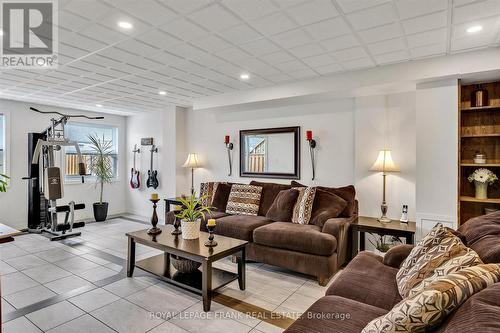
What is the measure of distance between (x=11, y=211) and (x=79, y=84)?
305 cm

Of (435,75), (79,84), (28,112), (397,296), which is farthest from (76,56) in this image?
(435,75)

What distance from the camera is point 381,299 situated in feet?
5.90

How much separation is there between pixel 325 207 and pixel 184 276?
6.52ft

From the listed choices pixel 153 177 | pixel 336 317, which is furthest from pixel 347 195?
pixel 153 177

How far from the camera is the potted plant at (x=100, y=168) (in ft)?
20.6

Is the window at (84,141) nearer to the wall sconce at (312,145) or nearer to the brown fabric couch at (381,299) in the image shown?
the wall sconce at (312,145)

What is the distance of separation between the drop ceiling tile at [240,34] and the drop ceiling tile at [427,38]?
1.46 meters

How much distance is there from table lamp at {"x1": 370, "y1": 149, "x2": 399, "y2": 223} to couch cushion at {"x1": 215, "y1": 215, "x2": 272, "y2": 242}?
4.99ft

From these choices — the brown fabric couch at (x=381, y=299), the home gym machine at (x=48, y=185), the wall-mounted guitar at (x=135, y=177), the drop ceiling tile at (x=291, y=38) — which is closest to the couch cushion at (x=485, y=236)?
the brown fabric couch at (x=381, y=299)

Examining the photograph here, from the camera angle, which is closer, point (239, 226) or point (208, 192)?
point (239, 226)

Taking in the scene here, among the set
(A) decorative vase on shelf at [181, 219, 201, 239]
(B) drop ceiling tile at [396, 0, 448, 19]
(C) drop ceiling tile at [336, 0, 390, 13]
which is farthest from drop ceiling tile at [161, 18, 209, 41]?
(A) decorative vase on shelf at [181, 219, 201, 239]

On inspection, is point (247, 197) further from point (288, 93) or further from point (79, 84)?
point (79, 84)

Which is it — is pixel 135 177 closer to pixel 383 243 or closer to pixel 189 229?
pixel 189 229

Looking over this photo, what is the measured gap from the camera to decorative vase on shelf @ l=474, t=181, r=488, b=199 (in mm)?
3364
